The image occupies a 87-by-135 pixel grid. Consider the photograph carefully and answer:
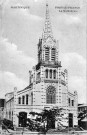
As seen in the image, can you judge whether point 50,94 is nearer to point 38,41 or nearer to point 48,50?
point 48,50

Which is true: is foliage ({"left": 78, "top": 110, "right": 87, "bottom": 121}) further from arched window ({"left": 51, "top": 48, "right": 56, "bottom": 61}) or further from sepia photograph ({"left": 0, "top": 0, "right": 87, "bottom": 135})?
arched window ({"left": 51, "top": 48, "right": 56, "bottom": 61})

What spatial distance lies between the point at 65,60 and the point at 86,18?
1.41 metres

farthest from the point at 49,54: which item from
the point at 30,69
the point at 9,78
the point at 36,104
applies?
the point at 9,78

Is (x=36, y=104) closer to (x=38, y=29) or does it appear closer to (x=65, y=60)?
(x=65, y=60)

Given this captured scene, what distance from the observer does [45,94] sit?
1205 centimetres

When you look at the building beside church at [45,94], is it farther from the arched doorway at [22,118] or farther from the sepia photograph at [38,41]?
the sepia photograph at [38,41]

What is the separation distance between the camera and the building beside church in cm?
1098

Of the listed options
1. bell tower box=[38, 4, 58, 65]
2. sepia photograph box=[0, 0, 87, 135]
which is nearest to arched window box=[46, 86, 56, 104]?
bell tower box=[38, 4, 58, 65]

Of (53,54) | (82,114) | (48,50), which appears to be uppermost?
(48,50)

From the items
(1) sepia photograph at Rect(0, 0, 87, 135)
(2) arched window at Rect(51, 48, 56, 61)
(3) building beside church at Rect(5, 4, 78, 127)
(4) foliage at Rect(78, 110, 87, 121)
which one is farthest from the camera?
(3) building beside church at Rect(5, 4, 78, 127)

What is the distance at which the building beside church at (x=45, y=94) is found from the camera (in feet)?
36.0

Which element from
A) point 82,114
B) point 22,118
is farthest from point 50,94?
point 82,114

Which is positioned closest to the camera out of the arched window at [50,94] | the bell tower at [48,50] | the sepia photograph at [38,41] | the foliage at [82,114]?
the sepia photograph at [38,41]

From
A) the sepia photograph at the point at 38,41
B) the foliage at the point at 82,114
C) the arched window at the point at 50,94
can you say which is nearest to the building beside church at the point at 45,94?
the arched window at the point at 50,94
